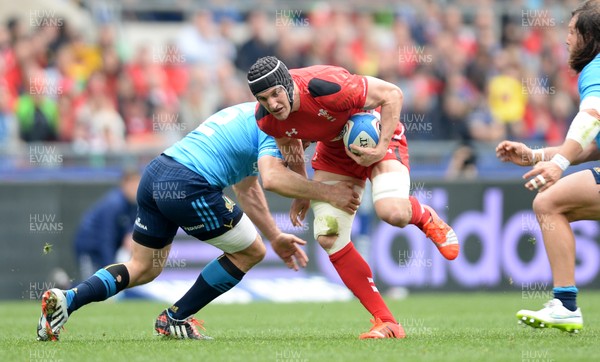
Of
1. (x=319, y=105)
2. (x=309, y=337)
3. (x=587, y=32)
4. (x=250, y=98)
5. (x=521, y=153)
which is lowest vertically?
(x=309, y=337)

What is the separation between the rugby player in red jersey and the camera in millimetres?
7117

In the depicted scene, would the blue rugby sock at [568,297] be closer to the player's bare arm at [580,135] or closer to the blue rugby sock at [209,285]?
the player's bare arm at [580,135]

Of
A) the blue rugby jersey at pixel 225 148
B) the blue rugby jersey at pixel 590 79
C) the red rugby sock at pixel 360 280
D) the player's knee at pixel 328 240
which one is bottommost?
the red rugby sock at pixel 360 280

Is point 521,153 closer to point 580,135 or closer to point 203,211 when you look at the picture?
point 580,135

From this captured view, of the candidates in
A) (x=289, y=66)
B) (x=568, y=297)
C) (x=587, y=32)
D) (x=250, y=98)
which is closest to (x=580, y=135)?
(x=587, y=32)

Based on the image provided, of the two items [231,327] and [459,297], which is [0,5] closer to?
[459,297]

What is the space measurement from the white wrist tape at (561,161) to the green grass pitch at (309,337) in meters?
1.18

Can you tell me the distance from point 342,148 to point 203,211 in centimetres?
115

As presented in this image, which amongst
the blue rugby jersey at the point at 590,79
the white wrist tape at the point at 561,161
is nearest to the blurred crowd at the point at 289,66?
the blue rugby jersey at the point at 590,79

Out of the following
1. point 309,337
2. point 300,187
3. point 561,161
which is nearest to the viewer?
point 561,161

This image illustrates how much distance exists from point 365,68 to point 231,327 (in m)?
9.01

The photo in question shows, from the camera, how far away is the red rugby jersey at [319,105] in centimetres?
718

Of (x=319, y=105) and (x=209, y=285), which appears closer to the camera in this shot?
(x=319, y=105)

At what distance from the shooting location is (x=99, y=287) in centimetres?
761
